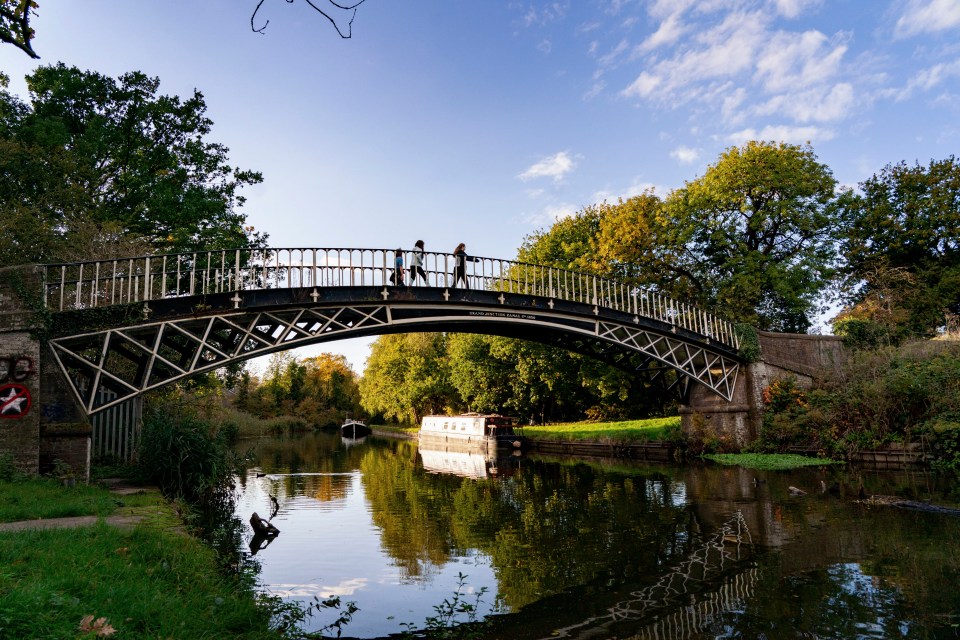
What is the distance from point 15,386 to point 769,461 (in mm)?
23021

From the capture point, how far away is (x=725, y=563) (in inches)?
372

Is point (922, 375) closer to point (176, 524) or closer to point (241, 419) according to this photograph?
point (176, 524)

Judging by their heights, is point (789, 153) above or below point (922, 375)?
above

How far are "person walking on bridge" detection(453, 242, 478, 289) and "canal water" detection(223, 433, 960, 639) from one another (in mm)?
7146

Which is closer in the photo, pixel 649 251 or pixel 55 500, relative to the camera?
pixel 55 500

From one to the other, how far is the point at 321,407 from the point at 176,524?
2744 inches

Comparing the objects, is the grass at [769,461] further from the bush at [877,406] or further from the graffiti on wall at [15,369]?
the graffiti on wall at [15,369]

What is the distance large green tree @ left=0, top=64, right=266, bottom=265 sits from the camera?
20266mm

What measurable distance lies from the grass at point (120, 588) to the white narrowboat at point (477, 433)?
2786 cm

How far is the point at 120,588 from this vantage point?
5312mm

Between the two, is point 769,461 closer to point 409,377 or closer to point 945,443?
point 945,443

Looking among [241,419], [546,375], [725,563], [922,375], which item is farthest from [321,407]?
[725,563]

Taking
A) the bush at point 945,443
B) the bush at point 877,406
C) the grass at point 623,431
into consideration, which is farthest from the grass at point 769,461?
the grass at point 623,431

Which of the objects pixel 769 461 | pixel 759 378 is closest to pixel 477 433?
pixel 759 378
